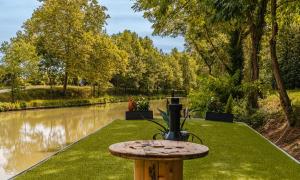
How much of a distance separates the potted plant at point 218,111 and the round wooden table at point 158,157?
14.8 meters

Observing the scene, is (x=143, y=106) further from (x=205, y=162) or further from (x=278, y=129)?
(x=205, y=162)

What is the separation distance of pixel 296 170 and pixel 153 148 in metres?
5.05

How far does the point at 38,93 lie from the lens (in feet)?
157

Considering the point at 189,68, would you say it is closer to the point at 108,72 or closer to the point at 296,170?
the point at 108,72

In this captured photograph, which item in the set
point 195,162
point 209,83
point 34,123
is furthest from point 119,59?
point 195,162

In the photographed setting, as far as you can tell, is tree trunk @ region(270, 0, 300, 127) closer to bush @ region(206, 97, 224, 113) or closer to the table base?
bush @ region(206, 97, 224, 113)

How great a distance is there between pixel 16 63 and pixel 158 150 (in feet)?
124

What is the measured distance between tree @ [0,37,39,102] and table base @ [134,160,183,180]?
3765cm

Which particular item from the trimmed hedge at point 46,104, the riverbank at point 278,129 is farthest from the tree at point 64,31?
the riverbank at point 278,129

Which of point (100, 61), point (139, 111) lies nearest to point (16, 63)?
point (100, 61)

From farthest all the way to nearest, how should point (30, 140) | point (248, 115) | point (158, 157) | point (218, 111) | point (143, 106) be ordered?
point (218, 111) < point (248, 115) < point (143, 106) < point (30, 140) < point (158, 157)

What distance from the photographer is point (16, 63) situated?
4022cm

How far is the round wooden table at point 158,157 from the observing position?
4473 mm

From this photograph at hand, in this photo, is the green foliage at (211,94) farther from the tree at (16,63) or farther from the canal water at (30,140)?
the tree at (16,63)
